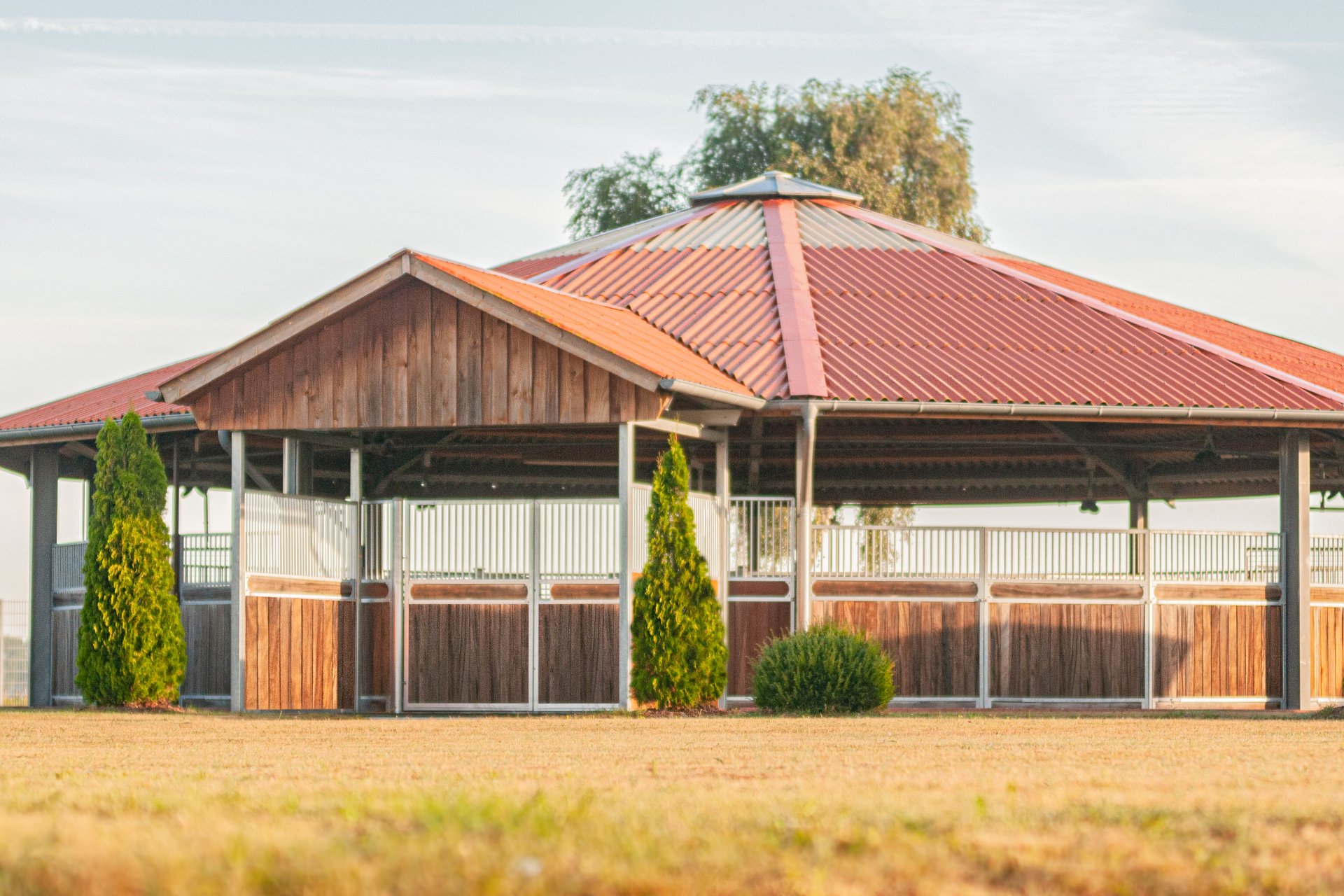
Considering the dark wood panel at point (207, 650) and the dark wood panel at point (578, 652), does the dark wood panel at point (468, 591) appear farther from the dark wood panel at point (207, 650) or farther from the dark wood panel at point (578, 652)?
the dark wood panel at point (207, 650)

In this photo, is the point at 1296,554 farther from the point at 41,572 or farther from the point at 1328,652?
the point at 41,572

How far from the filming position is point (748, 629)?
62.5 ft

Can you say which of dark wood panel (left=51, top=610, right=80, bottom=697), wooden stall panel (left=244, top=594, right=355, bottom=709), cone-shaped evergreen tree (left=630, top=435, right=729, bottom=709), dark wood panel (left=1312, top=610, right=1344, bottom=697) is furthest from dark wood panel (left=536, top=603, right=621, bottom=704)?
dark wood panel (left=1312, top=610, right=1344, bottom=697)

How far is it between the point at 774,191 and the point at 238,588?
433 inches

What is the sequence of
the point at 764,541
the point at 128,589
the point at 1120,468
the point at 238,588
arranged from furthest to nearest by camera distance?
the point at 1120,468 → the point at 764,541 → the point at 128,589 → the point at 238,588

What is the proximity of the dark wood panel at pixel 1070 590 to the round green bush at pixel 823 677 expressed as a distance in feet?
8.79

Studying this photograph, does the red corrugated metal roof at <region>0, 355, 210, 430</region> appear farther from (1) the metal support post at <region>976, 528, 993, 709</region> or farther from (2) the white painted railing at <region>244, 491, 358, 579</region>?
(1) the metal support post at <region>976, 528, 993, 709</region>

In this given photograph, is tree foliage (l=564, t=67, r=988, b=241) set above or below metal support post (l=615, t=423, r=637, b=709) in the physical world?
above

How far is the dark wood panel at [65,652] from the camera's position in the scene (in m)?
21.8

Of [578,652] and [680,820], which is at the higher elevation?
[680,820]

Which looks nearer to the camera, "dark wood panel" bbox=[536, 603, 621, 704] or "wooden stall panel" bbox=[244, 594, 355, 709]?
"dark wood panel" bbox=[536, 603, 621, 704]

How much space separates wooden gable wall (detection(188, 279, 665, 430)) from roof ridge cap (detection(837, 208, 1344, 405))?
7.72m

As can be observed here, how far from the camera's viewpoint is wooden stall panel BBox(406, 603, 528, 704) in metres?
18.3

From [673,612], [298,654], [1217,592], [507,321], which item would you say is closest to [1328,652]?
[1217,592]
